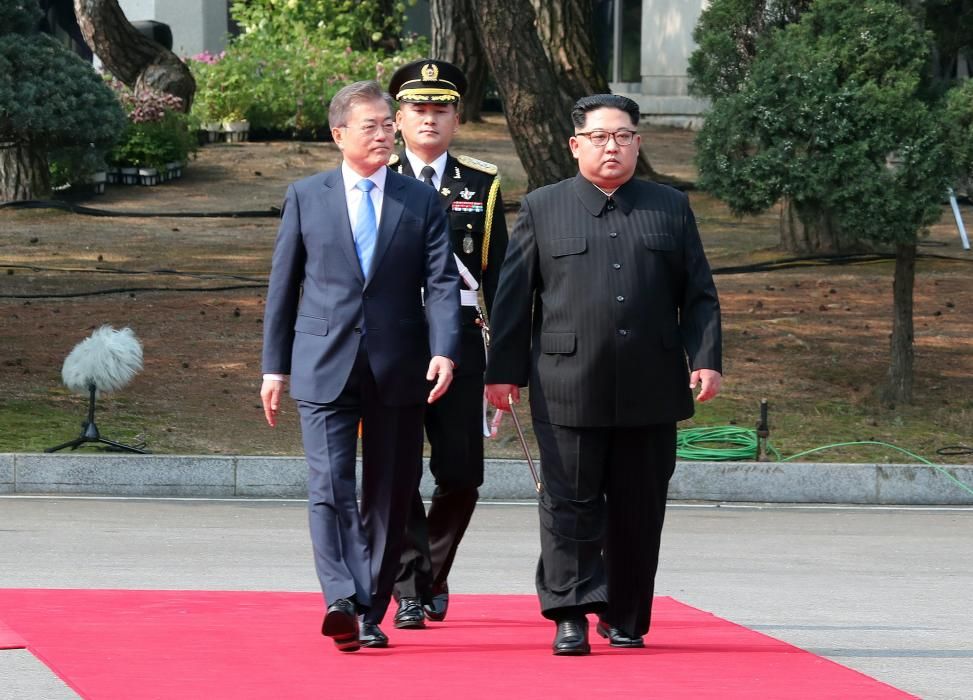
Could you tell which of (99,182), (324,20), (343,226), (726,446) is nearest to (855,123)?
(726,446)

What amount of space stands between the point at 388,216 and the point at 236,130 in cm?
2164

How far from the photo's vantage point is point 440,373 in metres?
6.15

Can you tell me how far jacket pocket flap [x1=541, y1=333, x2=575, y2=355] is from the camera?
6273 millimetres

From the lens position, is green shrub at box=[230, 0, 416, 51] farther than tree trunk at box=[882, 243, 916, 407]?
Yes

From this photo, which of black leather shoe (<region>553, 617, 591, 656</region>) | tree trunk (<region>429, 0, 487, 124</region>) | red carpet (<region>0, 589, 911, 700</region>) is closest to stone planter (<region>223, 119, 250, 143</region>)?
tree trunk (<region>429, 0, 487, 124</region>)

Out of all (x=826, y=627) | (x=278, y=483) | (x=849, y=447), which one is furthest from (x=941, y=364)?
(x=826, y=627)

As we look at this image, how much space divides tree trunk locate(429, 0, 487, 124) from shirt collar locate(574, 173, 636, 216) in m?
8.46

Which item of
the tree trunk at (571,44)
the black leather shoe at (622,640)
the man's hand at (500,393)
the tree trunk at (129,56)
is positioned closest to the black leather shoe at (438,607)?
the black leather shoe at (622,640)

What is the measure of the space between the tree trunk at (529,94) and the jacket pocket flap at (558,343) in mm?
9708

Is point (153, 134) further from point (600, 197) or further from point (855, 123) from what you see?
point (600, 197)

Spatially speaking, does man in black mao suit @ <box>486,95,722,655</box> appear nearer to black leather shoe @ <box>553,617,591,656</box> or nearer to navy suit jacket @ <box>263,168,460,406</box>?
black leather shoe @ <box>553,617,591,656</box>

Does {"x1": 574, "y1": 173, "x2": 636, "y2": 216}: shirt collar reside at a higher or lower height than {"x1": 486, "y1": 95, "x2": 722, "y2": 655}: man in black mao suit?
higher

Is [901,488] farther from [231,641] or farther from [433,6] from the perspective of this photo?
[433,6]

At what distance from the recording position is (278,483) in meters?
11.2
